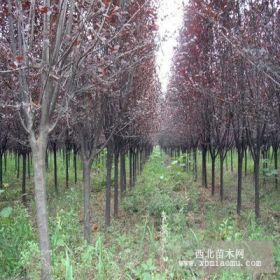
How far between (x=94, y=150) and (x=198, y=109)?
18.1 ft

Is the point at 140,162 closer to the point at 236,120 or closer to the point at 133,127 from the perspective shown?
the point at 133,127

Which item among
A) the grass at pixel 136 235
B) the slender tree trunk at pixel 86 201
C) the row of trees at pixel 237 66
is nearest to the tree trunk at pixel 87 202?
the slender tree trunk at pixel 86 201

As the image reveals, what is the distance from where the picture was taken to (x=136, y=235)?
6.57 m

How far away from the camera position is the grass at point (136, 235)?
4.06 metres

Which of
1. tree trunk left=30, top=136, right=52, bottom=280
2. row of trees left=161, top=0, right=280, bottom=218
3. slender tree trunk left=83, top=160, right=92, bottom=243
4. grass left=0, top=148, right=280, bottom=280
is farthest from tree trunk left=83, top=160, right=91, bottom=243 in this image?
row of trees left=161, top=0, right=280, bottom=218

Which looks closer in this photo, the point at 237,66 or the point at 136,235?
the point at 136,235

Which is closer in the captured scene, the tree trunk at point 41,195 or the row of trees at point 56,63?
the row of trees at point 56,63

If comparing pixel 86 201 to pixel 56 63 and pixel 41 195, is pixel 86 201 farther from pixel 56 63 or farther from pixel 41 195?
pixel 56 63

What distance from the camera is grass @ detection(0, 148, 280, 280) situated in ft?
13.3

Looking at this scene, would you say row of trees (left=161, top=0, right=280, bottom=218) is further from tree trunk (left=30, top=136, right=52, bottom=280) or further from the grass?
tree trunk (left=30, top=136, right=52, bottom=280)

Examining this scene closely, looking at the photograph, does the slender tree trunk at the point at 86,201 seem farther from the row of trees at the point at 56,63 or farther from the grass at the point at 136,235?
the grass at the point at 136,235

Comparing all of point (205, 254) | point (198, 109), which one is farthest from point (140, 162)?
point (205, 254)

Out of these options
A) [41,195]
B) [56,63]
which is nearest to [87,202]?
[41,195]

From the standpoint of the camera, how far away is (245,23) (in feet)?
22.5
